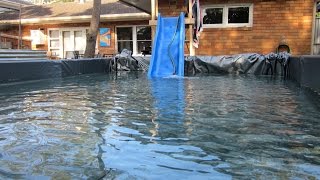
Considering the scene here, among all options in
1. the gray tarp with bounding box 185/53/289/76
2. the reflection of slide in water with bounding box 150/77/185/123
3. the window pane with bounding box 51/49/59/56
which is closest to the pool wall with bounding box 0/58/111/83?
the gray tarp with bounding box 185/53/289/76

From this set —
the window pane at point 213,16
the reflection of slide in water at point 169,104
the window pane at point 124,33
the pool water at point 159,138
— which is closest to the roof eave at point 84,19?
the window pane at point 124,33

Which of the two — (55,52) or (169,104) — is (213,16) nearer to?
(169,104)

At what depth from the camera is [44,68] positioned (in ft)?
31.4

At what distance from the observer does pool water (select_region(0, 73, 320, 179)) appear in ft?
7.96

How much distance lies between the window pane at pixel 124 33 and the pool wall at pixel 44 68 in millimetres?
5354

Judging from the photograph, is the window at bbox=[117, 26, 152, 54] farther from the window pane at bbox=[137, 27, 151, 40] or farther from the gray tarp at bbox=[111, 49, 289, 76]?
the gray tarp at bbox=[111, 49, 289, 76]

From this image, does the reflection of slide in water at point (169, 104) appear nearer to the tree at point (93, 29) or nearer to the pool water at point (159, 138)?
the pool water at point (159, 138)

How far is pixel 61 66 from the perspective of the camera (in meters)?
10.5

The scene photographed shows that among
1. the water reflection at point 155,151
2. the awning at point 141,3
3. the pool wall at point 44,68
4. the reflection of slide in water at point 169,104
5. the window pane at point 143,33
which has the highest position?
the awning at point 141,3

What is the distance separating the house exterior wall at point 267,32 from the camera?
13.2 m

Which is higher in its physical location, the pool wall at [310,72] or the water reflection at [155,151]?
the pool wall at [310,72]

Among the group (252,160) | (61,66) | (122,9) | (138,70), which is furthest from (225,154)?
(122,9)

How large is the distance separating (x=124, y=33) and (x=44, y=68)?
923 centimetres

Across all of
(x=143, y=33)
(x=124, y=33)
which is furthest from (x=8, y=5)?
(x=143, y=33)
